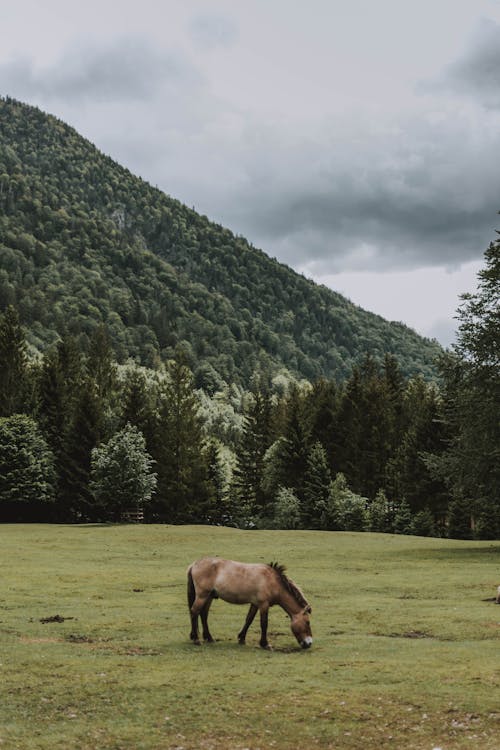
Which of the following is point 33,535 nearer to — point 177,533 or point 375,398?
point 177,533

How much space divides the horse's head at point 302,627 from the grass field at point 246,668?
0.87 feet

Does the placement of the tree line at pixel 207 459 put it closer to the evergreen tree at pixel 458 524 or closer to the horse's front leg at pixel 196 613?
the evergreen tree at pixel 458 524

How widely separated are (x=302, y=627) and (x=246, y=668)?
2.56 metres

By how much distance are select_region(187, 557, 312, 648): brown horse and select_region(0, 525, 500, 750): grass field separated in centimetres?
66

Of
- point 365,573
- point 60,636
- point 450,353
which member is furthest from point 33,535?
point 60,636

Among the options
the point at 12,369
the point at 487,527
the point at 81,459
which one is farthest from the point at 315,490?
the point at 12,369

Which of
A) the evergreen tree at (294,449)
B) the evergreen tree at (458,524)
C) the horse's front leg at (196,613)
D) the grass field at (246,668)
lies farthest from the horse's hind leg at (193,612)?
the evergreen tree at (294,449)

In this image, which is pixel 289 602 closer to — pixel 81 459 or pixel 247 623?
pixel 247 623

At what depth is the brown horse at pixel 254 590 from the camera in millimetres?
18281

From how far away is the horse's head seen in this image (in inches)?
722

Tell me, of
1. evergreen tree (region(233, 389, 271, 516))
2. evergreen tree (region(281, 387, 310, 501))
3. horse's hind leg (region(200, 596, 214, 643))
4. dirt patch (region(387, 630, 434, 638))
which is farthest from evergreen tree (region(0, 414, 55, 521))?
dirt patch (region(387, 630, 434, 638))

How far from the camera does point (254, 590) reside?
59.9ft

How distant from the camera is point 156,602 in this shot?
2688 cm

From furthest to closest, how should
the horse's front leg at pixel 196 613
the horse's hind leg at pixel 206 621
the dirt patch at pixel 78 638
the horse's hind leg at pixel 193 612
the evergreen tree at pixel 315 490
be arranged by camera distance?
the evergreen tree at pixel 315 490 → the dirt patch at pixel 78 638 → the horse's hind leg at pixel 206 621 → the horse's hind leg at pixel 193 612 → the horse's front leg at pixel 196 613
